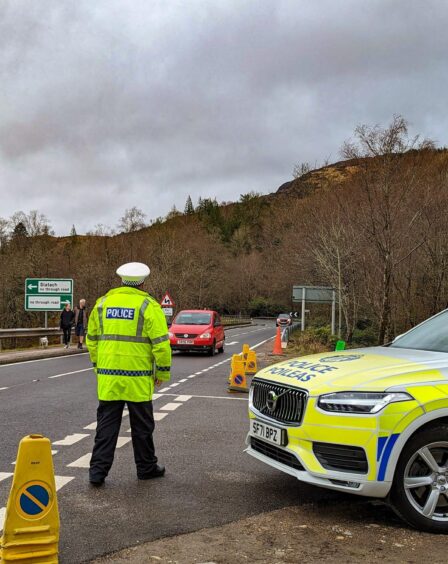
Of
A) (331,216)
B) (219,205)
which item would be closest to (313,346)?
(331,216)

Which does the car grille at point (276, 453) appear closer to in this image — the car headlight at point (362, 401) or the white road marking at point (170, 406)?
the car headlight at point (362, 401)

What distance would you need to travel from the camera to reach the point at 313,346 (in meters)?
25.1

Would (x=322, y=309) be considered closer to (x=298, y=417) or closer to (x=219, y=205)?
(x=298, y=417)

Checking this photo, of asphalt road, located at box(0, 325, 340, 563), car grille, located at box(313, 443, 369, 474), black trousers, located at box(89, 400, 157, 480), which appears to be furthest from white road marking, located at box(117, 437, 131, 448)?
car grille, located at box(313, 443, 369, 474)

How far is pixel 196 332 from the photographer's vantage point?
70.9 feet

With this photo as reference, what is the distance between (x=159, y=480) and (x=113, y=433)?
66cm

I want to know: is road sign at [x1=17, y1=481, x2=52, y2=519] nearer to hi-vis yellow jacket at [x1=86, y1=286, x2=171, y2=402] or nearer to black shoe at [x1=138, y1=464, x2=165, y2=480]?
hi-vis yellow jacket at [x1=86, y1=286, x2=171, y2=402]

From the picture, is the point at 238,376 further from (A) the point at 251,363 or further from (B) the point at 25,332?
(B) the point at 25,332

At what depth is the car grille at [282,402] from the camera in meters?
4.63

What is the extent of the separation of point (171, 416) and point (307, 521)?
15.0 ft

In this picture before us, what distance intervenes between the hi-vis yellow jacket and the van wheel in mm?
2198

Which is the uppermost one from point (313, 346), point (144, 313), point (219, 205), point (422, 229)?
point (219, 205)

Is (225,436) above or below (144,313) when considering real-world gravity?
below

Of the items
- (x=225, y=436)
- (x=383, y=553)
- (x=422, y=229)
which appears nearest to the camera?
(x=383, y=553)
